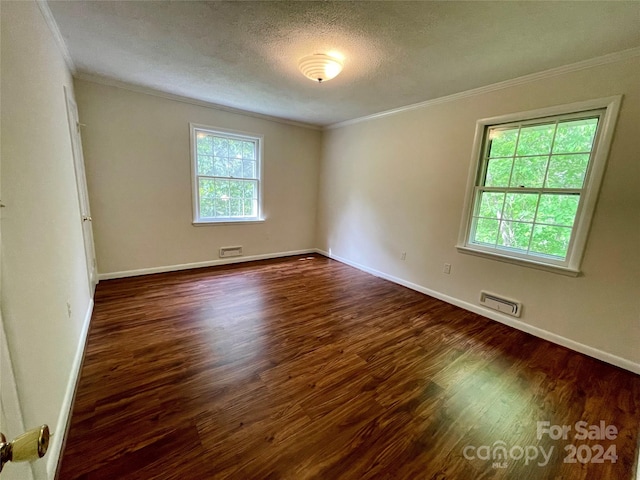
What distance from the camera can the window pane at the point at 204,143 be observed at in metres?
3.94

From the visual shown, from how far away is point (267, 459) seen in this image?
1.34 m

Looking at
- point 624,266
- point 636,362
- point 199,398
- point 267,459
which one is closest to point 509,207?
point 624,266

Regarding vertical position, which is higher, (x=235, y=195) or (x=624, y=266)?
(x=235, y=195)

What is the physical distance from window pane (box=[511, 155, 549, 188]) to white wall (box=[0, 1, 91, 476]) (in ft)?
11.5

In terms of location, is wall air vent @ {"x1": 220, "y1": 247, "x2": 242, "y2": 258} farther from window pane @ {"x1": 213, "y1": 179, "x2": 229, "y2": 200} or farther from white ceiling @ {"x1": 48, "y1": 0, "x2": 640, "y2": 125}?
white ceiling @ {"x1": 48, "y1": 0, "x2": 640, "y2": 125}

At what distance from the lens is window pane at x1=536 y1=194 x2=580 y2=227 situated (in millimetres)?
2391

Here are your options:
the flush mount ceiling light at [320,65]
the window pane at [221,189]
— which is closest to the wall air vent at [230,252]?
the window pane at [221,189]

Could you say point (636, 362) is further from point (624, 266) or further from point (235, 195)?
point (235, 195)

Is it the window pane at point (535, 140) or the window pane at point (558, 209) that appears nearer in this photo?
the window pane at point (558, 209)

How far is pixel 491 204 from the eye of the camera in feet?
9.63

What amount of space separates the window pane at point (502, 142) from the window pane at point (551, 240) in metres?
0.82

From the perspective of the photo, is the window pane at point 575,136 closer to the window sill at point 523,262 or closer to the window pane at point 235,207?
the window sill at point 523,262

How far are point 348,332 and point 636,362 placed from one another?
7.36 feet

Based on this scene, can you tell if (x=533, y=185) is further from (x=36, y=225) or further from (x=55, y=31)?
(x=55, y=31)
